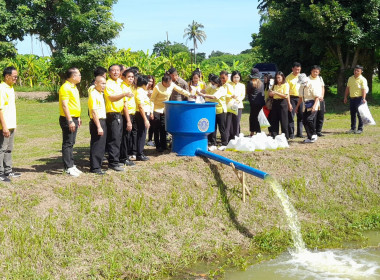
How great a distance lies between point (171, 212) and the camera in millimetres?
6832

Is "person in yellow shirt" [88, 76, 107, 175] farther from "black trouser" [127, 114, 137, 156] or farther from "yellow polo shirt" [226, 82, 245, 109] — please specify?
"yellow polo shirt" [226, 82, 245, 109]

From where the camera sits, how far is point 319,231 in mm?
7234

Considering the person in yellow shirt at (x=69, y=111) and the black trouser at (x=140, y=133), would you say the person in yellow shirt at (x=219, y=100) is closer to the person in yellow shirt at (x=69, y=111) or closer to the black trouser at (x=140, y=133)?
the black trouser at (x=140, y=133)

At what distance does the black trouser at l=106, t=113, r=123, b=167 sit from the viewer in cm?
745

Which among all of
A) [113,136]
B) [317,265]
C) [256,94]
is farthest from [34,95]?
[317,265]

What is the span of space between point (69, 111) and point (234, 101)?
3.84 meters

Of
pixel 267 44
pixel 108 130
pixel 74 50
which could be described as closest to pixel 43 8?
pixel 74 50

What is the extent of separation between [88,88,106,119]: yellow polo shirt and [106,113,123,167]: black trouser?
274mm

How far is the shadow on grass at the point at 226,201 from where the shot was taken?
7039mm

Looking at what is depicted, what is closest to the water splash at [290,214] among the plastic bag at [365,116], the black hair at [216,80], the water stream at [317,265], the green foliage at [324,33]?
the water stream at [317,265]

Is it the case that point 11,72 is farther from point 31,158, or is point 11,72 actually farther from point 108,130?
point 31,158

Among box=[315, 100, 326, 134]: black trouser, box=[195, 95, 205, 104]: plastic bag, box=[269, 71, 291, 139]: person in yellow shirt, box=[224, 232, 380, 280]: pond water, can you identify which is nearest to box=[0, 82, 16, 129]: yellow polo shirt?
box=[224, 232, 380, 280]: pond water

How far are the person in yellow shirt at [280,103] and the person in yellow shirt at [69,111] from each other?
4816 millimetres

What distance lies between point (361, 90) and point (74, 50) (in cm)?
1762
